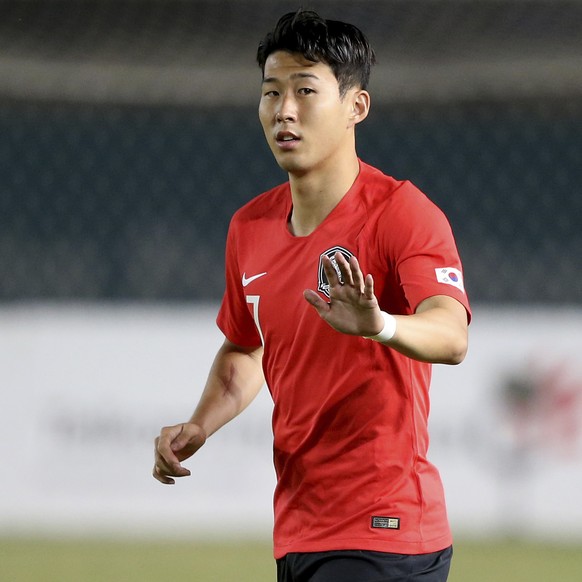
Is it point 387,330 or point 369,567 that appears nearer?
point 387,330

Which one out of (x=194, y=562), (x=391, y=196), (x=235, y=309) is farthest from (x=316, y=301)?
(x=194, y=562)

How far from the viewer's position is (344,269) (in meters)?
2.30

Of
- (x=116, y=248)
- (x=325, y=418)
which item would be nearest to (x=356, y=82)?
(x=325, y=418)

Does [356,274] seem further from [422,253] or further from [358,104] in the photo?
[358,104]

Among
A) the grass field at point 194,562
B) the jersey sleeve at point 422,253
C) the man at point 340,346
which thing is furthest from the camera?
the grass field at point 194,562

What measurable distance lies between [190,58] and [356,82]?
420 cm

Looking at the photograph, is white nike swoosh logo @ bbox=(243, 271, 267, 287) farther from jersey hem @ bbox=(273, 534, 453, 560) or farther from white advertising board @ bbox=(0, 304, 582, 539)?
white advertising board @ bbox=(0, 304, 582, 539)

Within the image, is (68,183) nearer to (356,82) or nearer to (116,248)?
(116,248)

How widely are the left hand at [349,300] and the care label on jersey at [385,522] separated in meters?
0.60

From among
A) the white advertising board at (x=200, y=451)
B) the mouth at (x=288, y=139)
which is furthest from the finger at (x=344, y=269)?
the white advertising board at (x=200, y=451)

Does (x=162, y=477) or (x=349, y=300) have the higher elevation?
(x=349, y=300)

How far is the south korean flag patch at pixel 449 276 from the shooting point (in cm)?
269

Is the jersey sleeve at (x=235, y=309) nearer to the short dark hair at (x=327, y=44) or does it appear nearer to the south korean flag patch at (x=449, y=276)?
the short dark hair at (x=327, y=44)

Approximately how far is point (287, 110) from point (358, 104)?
0.82 feet
